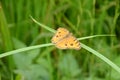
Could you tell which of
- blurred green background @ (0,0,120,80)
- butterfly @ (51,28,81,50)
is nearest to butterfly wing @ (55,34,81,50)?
butterfly @ (51,28,81,50)

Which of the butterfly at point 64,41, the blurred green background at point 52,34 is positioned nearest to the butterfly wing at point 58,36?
the butterfly at point 64,41

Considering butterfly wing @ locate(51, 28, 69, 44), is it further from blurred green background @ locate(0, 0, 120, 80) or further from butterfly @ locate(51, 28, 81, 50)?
blurred green background @ locate(0, 0, 120, 80)

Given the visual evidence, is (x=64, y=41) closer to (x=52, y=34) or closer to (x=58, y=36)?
(x=58, y=36)

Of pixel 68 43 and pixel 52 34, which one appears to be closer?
pixel 68 43

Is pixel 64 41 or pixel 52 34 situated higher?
pixel 64 41

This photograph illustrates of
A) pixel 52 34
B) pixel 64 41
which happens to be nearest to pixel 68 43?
pixel 64 41

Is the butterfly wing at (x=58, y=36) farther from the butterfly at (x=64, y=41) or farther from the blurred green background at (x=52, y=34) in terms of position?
the blurred green background at (x=52, y=34)

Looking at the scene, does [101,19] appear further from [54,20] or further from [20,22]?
[20,22]

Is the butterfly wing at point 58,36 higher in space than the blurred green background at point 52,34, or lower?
higher
